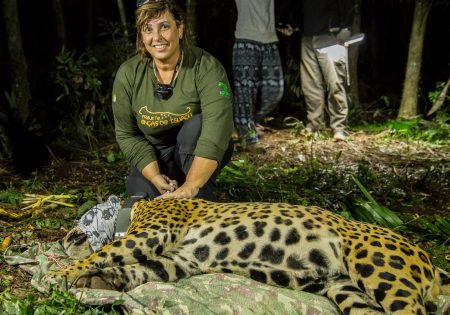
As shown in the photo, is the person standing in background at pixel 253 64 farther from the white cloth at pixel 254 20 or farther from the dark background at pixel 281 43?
the dark background at pixel 281 43

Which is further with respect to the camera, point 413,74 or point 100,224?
point 413,74

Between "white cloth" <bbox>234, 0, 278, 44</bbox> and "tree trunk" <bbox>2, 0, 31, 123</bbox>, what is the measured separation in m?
2.58

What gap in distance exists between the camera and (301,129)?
830 cm

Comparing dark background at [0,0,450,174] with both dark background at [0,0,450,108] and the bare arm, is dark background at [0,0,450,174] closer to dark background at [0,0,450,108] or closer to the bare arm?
dark background at [0,0,450,108]

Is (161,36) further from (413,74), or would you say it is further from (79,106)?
(413,74)

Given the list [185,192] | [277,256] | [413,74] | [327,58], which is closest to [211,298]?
[277,256]

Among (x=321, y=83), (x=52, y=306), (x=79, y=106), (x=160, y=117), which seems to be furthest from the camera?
(x=321, y=83)

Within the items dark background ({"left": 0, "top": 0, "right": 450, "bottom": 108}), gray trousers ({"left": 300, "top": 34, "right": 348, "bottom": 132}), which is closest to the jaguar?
gray trousers ({"left": 300, "top": 34, "right": 348, "bottom": 132})

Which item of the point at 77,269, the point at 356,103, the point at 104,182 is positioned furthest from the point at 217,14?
the point at 77,269

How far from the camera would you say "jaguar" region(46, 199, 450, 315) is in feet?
10.3

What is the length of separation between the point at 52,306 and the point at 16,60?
190 inches

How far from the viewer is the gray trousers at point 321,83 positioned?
788 centimetres

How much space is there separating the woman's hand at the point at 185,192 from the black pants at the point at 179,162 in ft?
0.69

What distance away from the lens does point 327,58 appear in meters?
7.87
